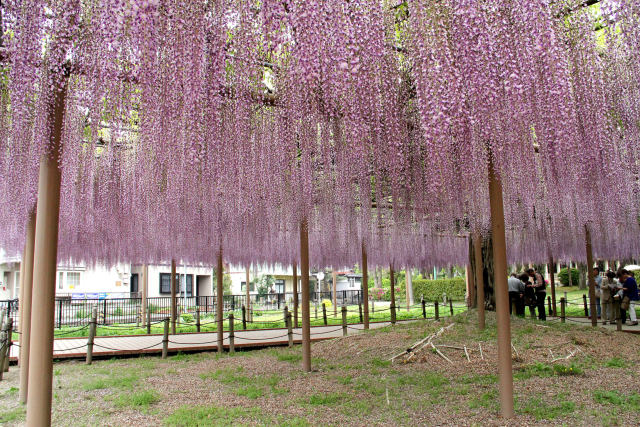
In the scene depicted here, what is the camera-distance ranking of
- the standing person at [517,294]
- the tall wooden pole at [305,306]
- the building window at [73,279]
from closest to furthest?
the tall wooden pole at [305,306] → the standing person at [517,294] → the building window at [73,279]

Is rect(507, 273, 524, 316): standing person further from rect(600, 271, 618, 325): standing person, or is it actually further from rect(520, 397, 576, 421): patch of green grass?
rect(520, 397, 576, 421): patch of green grass

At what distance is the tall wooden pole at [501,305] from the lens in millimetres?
3912

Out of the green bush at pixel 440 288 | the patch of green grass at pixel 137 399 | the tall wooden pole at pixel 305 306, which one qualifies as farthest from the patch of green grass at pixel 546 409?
the green bush at pixel 440 288

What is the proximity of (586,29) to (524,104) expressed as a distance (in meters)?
1.23

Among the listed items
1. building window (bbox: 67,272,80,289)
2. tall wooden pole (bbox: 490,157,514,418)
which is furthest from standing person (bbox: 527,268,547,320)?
building window (bbox: 67,272,80,289)

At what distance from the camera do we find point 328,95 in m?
3.63

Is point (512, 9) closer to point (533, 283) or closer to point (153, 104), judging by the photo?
point (153, 104)

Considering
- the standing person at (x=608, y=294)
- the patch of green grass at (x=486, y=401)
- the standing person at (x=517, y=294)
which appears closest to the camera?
the patch of green grass at (x=486, y=401)

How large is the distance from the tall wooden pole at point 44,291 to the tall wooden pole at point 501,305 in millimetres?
3504

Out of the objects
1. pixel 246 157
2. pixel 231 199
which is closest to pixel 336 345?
pixel 231 199

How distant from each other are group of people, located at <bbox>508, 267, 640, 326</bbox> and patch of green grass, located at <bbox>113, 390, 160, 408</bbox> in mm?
8302

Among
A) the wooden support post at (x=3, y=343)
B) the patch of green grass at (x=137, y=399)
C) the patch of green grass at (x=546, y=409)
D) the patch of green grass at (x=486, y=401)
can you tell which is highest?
the wooden support post at (x=3, y=343)

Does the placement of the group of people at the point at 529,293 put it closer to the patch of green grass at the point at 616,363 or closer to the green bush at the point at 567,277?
the patch of green grass at the point at 616,363

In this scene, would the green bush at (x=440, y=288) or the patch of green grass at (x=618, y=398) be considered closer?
the patch of green grass at (x=618, y=398)
